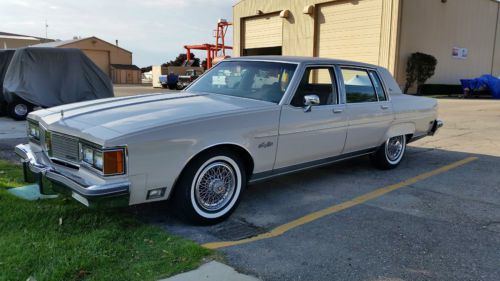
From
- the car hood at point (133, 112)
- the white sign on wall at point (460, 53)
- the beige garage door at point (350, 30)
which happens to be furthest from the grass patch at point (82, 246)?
the white sign on wall at point (460, 53)

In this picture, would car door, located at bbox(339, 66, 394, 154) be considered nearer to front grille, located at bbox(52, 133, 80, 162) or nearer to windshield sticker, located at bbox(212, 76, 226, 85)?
windshield sticker, located at bbox(212, 76, 226, 85)

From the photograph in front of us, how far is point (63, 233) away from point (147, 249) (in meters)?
0.80

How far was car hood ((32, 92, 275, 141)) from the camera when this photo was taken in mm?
3688

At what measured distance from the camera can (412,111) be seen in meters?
6.73

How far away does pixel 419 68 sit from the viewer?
2597cm

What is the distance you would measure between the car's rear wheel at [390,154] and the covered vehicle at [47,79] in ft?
32.9

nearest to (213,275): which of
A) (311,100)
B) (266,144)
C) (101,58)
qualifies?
(266,144)

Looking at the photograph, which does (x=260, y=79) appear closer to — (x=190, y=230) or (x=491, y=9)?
(x=190, y=230)

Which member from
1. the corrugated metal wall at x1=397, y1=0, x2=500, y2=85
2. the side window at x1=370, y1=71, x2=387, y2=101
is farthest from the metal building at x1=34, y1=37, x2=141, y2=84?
the side window at x1=370, y1=71, x2=387, y2=101

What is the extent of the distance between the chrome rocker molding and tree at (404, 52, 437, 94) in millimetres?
24986

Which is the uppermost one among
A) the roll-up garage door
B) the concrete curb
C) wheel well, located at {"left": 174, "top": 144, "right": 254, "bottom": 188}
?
the roll-up garage door

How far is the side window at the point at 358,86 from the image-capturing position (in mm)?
5711

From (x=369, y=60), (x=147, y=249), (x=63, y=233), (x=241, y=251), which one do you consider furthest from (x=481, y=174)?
(x=369, y=60)

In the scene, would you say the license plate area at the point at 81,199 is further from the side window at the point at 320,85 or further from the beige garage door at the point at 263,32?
the beige garage door at the point at 263,32
